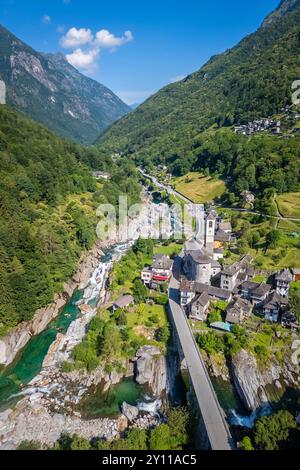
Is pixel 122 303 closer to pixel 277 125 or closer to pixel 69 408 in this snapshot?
pixel 69 408

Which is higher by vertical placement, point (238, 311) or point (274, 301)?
point (274, 301)

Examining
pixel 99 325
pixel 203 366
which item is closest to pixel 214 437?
pixel 203 366

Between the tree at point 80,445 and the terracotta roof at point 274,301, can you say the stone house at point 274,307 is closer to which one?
the terracotta roof at point 274,301

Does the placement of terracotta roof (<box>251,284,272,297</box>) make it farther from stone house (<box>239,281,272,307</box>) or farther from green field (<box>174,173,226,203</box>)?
green field (<box>174,173,226,203</box>)

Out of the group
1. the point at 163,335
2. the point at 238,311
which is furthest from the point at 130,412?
the point at 238,311

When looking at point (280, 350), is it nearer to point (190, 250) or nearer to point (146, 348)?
point (146, 348)
